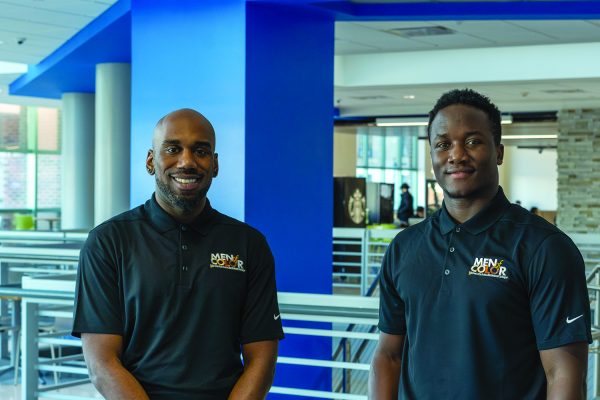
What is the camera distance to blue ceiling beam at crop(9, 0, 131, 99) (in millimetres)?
7639

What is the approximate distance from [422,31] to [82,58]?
3.58 meters

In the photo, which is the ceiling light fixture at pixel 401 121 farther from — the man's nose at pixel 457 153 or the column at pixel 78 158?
the man's nose at pixel 457 153

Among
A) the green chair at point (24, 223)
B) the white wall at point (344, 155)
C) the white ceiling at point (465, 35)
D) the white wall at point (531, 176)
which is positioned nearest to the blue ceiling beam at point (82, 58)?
the white ceiling at point (465, 35)

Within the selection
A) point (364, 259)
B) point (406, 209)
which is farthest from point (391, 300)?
point (406, 209)

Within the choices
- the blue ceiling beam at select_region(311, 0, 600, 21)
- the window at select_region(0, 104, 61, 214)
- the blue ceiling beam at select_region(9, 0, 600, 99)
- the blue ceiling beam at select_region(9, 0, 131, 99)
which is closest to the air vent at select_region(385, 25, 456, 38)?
the blue ceiling beam at select_region(9, 0, 600, 99)

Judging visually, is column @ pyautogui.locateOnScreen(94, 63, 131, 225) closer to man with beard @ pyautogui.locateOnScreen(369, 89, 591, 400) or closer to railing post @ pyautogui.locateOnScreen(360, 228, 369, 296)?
railing post @ pyautogui.locateOnScreen(360, 228, 369, 296)

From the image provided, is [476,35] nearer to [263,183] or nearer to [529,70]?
[529,70]

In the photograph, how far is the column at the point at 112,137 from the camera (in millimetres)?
9398

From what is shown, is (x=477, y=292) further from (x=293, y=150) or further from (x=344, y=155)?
(x=344, y=155)

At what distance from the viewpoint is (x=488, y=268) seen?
172 centimetres

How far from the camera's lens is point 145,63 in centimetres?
613

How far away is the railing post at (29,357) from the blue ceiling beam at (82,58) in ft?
11.7

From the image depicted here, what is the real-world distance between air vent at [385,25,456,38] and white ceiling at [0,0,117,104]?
284 centimetres

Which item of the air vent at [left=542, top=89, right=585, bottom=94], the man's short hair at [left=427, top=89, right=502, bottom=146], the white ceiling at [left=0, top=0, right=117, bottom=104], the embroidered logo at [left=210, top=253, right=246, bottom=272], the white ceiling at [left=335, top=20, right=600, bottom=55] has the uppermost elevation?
the white ceiling at [left=335, top=20, right=600, bottom=55]
